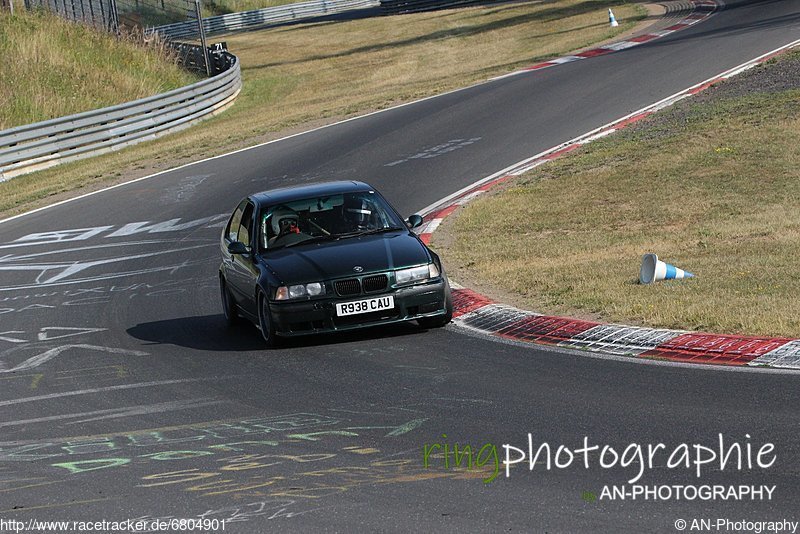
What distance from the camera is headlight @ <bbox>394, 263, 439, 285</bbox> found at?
11.0 metres

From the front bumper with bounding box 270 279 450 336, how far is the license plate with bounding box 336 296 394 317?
4 cm

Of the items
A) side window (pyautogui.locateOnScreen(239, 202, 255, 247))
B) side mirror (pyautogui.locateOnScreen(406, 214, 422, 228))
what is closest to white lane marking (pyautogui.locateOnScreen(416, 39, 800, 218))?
side window (pyautogui.locateOnScreen(239, 202, 255, 247))

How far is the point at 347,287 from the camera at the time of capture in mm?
10953

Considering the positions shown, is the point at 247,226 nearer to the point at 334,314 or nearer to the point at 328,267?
the point at 328,267

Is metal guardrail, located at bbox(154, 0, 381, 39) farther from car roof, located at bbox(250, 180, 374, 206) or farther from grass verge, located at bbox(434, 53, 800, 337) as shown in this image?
car roof, located at bbox(250, 180, 374, 206)

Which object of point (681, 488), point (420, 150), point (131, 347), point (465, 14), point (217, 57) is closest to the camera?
point (681, 488)

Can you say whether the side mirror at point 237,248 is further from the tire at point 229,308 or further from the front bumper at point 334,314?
the front bumper at point 334,314

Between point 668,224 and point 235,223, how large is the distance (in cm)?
612

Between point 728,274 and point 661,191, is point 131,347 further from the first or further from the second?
point 661,191

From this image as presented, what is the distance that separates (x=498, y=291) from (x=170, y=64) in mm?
31967

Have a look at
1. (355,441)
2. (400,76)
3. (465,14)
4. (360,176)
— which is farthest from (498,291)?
(465,14)

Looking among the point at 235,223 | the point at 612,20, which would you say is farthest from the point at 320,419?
the point at 612,20

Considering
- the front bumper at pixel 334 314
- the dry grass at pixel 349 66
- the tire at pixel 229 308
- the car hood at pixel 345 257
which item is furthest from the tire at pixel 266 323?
the dry grass at pixel 349 66

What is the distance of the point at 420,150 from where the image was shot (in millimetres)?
24359
